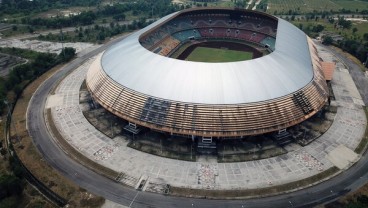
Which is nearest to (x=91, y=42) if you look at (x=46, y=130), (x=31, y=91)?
(x=31, y=91)

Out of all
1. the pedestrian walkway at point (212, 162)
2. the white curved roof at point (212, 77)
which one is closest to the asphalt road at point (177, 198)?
the pedestrian walkway at point (212, 162)

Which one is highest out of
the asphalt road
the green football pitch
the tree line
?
the green football pitch

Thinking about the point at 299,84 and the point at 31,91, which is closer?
the point at 299,84

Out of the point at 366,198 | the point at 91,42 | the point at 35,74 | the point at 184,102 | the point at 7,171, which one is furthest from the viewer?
the point at 91,42

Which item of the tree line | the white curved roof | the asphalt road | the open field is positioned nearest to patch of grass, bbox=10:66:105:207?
the asphalt road

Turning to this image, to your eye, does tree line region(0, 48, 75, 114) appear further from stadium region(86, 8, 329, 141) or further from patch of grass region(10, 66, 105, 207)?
stadium region(86, 8, 329, 141)

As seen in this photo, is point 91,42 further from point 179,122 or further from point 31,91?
point 179,122

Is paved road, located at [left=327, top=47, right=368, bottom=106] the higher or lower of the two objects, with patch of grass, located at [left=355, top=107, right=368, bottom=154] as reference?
higher
